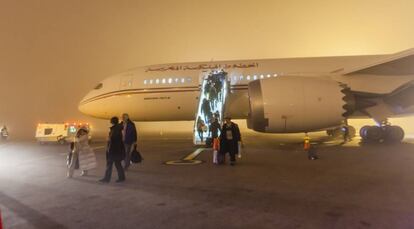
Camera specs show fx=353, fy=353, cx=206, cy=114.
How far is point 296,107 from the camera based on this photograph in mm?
11570

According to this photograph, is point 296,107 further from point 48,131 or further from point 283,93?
point 48,131

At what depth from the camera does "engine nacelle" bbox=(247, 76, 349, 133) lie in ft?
37.9

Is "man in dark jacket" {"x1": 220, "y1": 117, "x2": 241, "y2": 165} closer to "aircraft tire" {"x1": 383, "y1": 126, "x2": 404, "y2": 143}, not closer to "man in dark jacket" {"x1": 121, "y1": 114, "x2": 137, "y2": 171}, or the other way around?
"man in dark jacket" {"x1": 121, "y1": 114, "x2": 137, "y2": 171}

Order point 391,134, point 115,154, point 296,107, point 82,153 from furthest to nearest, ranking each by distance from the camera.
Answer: point 391,134
point 296,107
point 82,153
point 115,154

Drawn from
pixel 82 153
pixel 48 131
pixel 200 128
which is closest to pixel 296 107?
pixel 200 128

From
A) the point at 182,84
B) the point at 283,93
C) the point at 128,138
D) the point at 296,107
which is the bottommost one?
the point at 128,138

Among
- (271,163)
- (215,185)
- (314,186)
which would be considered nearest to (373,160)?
(271,163)

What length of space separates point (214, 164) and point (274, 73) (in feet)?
23.0

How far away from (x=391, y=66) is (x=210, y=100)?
7224 millimetres

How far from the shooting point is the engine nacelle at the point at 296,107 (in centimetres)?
1155

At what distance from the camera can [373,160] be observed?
1000 cm

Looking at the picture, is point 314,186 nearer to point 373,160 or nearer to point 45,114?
point 373,160

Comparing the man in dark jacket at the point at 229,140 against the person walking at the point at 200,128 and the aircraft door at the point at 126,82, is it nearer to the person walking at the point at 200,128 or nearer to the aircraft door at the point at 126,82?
the person walking at the point at 200,128

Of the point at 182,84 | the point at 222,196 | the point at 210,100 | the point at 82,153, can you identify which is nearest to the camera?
the point at 222,196
